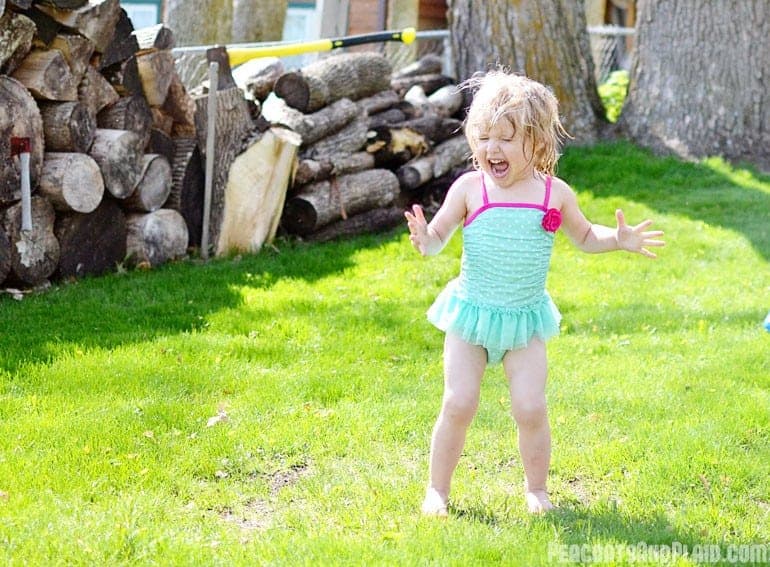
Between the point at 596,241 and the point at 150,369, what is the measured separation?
249 centimetres

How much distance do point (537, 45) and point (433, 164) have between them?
2185 mm

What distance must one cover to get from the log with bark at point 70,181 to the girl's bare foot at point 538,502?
4.23 meters

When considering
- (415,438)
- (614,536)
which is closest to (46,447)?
(415,438)

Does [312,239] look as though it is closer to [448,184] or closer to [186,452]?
[448,184]

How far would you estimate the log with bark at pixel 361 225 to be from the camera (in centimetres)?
902

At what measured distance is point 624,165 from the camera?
10.7 meters

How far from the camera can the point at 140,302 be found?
6.74 m

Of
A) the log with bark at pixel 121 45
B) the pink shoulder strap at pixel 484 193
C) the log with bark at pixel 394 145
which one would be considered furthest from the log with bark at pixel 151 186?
the pink shoulder strap at pixel 484 193

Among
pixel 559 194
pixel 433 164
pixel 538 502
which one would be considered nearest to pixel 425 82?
pixel 433 164

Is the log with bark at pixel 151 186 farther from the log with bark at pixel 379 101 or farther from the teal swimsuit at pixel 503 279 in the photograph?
the teal swimsuit at pixel 503 279

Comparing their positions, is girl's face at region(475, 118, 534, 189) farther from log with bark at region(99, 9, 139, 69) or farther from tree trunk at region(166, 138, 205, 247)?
tree trunk at region(166, 138, 205, 247)

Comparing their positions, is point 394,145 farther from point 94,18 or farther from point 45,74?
point 45,74

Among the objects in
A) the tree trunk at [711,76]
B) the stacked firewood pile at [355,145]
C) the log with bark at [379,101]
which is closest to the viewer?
the stacked firewood pile at [355,145]

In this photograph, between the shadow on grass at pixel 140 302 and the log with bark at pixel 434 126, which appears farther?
the log with bark at pixel 434 126
